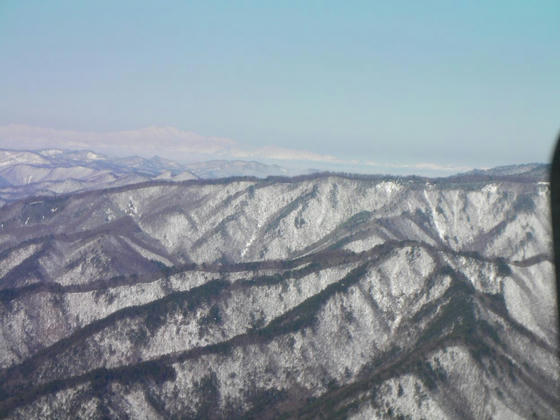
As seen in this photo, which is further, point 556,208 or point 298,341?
point 298,341

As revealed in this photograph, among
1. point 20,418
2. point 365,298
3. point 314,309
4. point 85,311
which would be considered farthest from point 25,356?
point 365,298

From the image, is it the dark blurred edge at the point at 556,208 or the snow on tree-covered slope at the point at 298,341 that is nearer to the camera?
the dark blurred edge at the point at 556,208

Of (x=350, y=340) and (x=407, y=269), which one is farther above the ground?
(x=407, y=269)

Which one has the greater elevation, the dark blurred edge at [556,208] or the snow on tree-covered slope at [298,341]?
the dark blurred edge at [556,208]

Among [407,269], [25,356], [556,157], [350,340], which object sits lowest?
[25,356]

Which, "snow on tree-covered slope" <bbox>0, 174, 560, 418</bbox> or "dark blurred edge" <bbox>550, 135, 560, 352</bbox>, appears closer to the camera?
"dark blurred edge" <bbox>550, 135, 560, 352</bbox>

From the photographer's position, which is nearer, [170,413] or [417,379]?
[417,379]

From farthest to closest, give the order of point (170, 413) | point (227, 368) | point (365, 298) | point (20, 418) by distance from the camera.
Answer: point (365, 298) → point (227, 368) → point (170, 413) → point (20, 418)

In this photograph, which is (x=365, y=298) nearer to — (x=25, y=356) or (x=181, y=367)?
(x=181, y=367)

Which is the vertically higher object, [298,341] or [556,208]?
[556,208]

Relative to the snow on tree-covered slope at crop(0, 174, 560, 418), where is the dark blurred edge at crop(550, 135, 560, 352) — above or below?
above

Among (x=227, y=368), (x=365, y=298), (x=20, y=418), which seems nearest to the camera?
(x=20, y=418)
